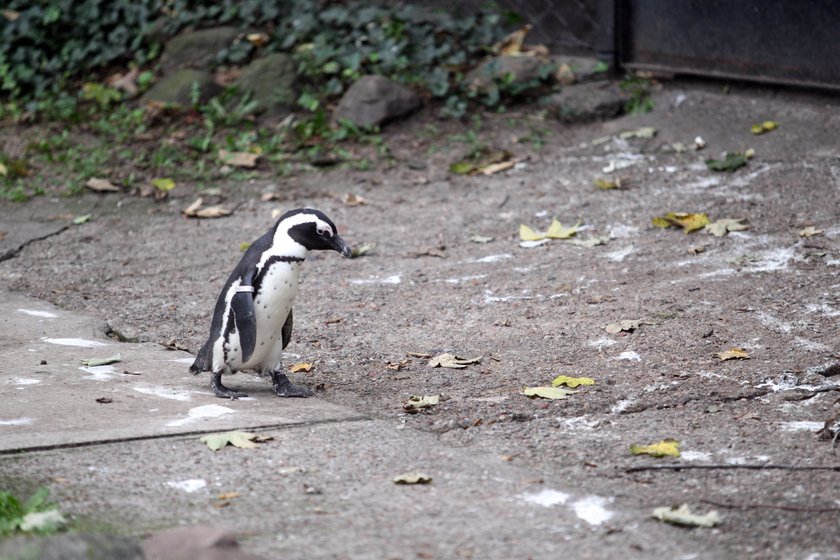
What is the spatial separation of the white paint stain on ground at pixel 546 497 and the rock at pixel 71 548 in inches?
42.3

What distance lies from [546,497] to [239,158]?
5217 millimetres

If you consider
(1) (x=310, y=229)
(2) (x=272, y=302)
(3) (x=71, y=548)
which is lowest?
(2) (x=272, y=302)

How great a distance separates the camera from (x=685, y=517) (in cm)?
279

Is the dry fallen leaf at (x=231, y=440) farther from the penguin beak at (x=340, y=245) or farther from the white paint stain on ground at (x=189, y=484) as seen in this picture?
the penguin beak at (x=340, y=245)

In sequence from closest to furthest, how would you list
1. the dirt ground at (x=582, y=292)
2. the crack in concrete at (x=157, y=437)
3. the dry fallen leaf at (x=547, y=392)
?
the crack in concrete at (x=157, y=437) < the dirt ground at (x=582, y=292) < the dry fallen leaf at (x=547, y=392)

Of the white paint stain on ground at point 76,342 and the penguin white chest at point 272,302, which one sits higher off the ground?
the penguin white chest at point 272,302

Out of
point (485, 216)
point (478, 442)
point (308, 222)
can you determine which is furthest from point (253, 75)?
point (478, 442)

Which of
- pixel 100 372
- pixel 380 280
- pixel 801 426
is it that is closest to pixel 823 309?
pixel 801 426

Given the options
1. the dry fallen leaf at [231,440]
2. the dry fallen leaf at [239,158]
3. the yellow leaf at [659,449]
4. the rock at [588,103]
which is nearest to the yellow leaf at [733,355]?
the yellow leaf at [659,449]

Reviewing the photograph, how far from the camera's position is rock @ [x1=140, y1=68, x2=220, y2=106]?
28.1 ft

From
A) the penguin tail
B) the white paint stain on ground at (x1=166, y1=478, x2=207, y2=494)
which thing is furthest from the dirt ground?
the white paint stain on ground at (x1=166, y1=478, x2=207, y2=494)

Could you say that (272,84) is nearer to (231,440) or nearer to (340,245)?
(340,245)

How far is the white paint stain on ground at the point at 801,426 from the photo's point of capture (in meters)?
3.49

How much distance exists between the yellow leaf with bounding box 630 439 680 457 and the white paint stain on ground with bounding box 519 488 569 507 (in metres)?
0.44
